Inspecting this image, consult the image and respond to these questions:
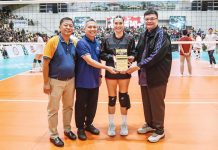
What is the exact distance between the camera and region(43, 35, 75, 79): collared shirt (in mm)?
3418

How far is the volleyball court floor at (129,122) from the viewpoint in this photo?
11.8 ft

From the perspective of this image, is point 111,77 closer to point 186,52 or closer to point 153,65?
point 153,65

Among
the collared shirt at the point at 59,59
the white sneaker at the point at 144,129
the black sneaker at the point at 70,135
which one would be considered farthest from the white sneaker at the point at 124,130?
the collared shirt at the point at 59,59

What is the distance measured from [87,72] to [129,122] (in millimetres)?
1215

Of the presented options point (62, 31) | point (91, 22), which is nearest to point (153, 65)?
point (91, 22)

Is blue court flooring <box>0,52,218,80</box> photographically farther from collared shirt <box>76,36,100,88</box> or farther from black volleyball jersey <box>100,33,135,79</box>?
black volleyball jersey <box>100,33,135,79</box>

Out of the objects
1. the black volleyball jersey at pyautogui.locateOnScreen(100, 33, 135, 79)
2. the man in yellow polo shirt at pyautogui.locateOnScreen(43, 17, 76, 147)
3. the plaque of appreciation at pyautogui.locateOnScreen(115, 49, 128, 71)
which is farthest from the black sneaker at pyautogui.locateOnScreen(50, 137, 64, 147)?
the plaque of appreciation at pyautogui.locateOnScreen(115, 49, 128, 71)

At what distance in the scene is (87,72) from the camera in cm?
366

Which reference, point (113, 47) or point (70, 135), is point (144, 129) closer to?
point (70, 135)

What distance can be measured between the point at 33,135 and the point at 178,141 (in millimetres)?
1790

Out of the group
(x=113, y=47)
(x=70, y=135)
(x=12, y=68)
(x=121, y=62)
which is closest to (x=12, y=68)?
(x=12, y=68)

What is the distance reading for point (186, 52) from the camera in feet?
28.9

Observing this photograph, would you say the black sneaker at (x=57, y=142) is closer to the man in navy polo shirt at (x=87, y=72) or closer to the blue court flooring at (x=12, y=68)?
the man in navy polo shirt at (x=87, y=72)

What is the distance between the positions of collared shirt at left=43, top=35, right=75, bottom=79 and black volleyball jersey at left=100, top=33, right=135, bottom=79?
1.44 ft
